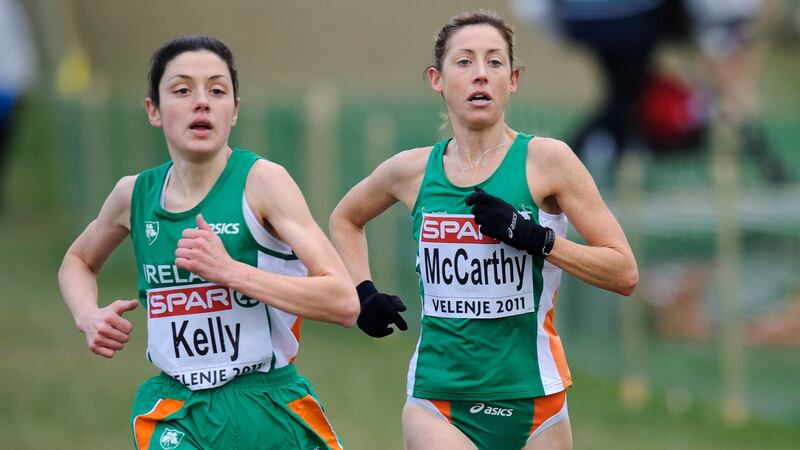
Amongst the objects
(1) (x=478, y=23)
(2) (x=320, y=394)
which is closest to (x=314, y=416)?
(1) (x=478, y=23)

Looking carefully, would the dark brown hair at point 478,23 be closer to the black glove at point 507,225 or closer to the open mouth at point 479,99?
the open mouth at point 479,99

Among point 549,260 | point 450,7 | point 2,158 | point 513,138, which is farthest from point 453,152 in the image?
point 450,7

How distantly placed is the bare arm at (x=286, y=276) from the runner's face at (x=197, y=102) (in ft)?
0.81

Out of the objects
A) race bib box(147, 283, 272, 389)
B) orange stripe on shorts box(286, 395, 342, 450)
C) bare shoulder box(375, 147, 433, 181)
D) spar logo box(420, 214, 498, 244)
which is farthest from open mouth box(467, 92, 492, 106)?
orange stripe on shorts box(286, 395, 342, 450)

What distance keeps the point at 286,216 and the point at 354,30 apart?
70.2 feet

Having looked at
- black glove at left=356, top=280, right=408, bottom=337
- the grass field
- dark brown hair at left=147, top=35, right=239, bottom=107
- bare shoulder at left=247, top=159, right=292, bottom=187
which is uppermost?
dark brown hair at left=147, top=35, right=239, bottom=107

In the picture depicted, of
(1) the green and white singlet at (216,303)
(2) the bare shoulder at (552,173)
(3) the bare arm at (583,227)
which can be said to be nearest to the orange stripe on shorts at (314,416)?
(1) the green and white singlet at (216,303)

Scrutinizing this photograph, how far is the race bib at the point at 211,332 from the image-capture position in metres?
4.91

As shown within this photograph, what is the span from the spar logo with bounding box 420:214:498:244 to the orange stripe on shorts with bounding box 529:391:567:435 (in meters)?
0.59

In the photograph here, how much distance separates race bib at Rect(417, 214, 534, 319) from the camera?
5215mm

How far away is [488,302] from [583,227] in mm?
423

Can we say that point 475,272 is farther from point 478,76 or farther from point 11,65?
point 11,65

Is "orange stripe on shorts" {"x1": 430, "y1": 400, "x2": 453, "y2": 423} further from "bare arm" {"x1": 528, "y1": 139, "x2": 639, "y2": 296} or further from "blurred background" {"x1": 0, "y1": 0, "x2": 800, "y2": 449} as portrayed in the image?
"blurred background" {"x1": 0, "y1": 0, "x2": 800, "y2": 449}

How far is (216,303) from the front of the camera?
4906mm
